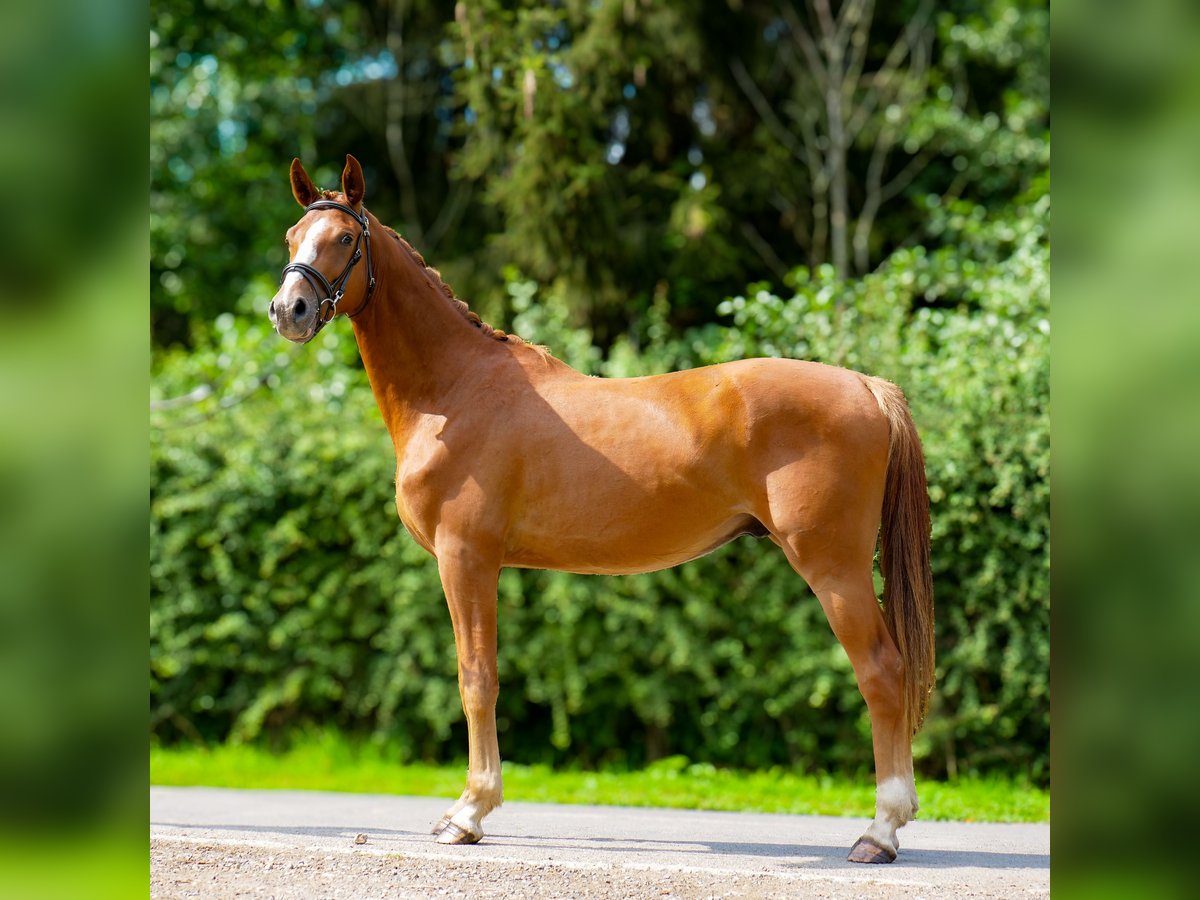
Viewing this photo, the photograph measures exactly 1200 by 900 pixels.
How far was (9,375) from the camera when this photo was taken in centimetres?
212

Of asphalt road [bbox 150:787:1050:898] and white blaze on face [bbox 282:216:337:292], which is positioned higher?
white blaze on face [bbox 282:216:337:292]

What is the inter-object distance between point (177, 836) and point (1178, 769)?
14.2 feet

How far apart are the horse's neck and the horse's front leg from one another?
0.70 meters

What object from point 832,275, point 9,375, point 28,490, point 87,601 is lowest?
point 87,601

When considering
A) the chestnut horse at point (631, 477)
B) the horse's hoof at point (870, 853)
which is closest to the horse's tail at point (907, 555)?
the chestnut horse at point (631, 477)

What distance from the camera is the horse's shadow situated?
4617 mm

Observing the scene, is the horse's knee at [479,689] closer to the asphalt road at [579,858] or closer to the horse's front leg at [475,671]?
the horse's front leg at [475,671]

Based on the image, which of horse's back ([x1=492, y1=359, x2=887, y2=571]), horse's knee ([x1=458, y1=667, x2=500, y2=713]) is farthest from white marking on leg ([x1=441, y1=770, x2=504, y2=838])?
horse's back ([x1=492, y1=359, x2=887, y2=571])

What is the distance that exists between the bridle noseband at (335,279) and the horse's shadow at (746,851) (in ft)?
7.46

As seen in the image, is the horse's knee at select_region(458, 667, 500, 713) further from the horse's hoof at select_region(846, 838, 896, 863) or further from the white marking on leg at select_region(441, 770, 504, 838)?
the horse's hoof at select_region(846, 838, 896, 863)

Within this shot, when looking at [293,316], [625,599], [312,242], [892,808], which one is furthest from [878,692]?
[625,599]

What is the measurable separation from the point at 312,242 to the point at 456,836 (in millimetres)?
2615

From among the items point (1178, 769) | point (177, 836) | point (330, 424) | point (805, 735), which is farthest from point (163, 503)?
point (1178, 769)

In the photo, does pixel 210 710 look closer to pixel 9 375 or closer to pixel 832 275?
pixel 832 275
